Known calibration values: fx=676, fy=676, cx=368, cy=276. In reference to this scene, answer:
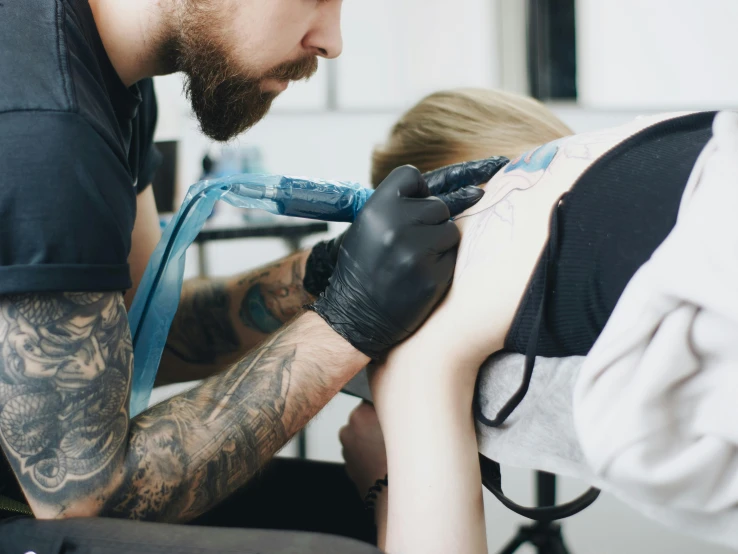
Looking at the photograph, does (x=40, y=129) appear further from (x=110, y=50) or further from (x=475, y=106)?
(x=475, y=106)

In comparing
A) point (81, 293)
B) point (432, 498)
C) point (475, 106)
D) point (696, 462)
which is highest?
point (475, 106)

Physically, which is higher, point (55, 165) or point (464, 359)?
point (55, 165)

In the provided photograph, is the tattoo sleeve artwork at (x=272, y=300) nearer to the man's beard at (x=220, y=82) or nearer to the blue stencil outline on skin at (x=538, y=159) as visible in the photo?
the man's beard at (x=220, y=82)

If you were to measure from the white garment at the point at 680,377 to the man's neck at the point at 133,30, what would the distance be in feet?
2.38

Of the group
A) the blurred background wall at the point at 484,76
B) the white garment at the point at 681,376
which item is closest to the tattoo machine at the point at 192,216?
the white garment at the point at 681,376

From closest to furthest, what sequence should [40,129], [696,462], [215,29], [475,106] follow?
1. [696,462]
2. [40,129]
3. [215,29]
4. [475,106]

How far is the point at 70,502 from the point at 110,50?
A: 0.60m

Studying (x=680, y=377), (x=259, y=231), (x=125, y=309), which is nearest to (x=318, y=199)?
(x=125, y=309)

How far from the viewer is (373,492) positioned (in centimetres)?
102

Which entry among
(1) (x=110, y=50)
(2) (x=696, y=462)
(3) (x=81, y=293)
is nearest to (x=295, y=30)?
(1) (x=110, y=50)

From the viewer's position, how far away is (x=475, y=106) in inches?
41.5

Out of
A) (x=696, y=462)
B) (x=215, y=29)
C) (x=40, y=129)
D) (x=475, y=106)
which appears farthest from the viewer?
(x=475, y=106)

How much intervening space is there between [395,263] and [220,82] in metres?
0.41

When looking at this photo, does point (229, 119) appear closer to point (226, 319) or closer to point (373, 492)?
point (226, 319)
